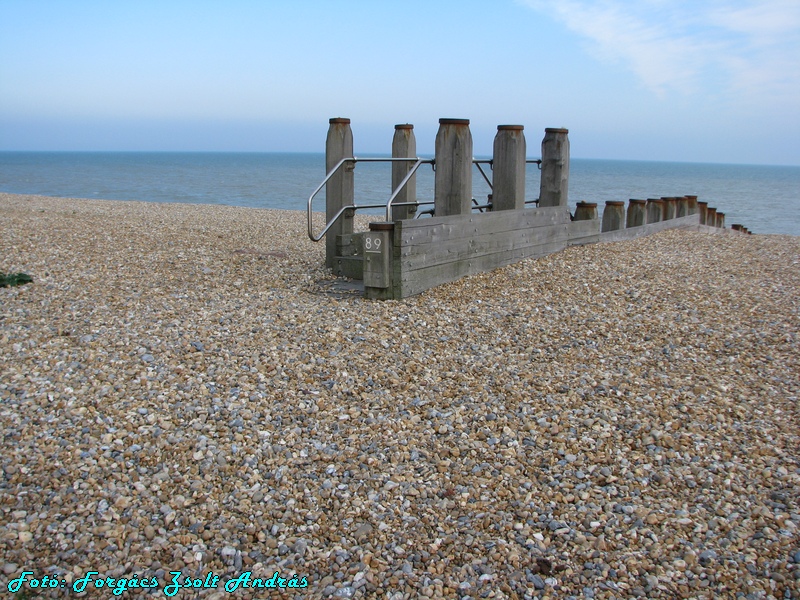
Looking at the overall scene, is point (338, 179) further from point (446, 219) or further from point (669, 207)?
point (669, 207)

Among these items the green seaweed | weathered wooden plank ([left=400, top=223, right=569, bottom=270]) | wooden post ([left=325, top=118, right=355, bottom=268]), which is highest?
wooden post ([left=325, top=118, right=355, bottom=268])

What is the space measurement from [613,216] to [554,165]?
250 cm

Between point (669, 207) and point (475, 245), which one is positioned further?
point (669, 207)

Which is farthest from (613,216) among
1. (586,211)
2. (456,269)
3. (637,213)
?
(456,269)

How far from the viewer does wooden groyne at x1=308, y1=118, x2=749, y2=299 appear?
7230 mm

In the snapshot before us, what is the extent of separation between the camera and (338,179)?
852 cm

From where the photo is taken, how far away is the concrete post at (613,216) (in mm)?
12133

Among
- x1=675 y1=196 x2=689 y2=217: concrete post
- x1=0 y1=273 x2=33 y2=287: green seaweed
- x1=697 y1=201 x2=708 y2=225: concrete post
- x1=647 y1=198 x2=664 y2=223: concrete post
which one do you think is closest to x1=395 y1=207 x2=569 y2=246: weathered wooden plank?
x1=0 y1=273 x2=33 y2=287: green seaweed

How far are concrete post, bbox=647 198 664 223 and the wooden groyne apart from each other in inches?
151

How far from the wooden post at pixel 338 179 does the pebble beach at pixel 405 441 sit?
4.22 feet

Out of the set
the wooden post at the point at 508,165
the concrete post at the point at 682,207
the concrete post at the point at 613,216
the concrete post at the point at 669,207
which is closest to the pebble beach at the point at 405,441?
the wooden post at the point at 508,165

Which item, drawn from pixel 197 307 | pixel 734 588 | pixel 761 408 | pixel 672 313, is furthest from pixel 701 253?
pixel 734 588

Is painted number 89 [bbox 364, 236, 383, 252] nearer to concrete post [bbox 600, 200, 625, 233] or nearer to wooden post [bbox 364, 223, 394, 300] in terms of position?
wooden post [bbox 364, 223, 394, 300]

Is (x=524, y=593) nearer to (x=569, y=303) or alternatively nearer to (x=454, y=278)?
(x=569, y=303)
